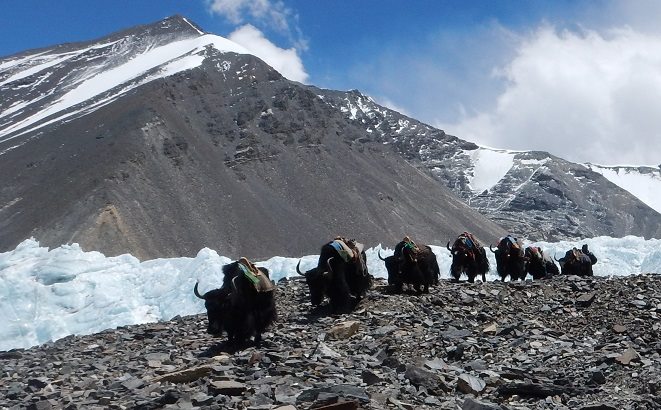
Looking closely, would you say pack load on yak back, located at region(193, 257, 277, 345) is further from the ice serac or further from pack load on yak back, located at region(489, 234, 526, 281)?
the ice serac

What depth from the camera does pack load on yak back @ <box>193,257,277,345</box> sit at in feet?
32.1

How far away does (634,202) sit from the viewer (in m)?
140

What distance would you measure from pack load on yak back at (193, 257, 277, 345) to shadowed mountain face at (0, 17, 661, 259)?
44.0 m

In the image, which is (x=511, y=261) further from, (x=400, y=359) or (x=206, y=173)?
(x=206, y=173)

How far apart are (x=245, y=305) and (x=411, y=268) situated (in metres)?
4.22

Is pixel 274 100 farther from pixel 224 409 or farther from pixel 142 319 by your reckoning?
pixel 224 409

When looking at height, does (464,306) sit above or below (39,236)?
below

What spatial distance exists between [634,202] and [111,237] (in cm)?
11091

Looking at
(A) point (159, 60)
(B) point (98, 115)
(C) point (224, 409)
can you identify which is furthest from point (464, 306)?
(A) point (159, 60)

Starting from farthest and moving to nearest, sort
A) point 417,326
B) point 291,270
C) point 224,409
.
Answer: point 291,270 → point 417,326 → point 224,409

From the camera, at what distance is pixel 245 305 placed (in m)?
9.77

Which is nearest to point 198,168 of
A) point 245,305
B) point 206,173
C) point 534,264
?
point 206,173

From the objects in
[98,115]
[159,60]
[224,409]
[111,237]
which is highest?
[159,60]

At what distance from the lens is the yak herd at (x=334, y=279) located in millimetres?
9859
